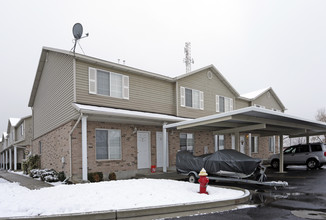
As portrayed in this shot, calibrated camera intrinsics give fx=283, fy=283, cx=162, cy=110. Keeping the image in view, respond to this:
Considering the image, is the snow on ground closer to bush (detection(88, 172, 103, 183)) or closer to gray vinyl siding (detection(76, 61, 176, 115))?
bush (detection(88, 172, 103, 183))

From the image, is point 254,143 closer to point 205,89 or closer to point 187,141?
point 205,89

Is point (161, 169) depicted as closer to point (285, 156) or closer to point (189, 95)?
point (189, 95)

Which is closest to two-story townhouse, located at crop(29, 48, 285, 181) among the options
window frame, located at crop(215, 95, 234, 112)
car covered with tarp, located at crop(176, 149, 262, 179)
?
window frame, located at crop(215, 95, 234, 112)

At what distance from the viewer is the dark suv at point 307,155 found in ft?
58.9

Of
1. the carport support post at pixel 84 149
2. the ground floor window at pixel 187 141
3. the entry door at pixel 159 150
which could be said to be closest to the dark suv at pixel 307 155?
Result: the ground floor window at pixel 187 141

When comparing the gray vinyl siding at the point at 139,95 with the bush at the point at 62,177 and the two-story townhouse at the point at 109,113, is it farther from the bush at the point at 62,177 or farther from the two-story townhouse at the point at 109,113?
the bush at the point at 62,177

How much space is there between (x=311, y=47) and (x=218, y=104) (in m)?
19.3

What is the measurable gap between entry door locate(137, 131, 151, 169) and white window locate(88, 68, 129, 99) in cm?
236

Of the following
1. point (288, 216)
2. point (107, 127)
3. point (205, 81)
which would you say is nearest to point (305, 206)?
point (288, 216)

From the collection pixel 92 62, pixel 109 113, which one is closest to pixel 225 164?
pixel 109 113

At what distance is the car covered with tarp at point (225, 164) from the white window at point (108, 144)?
3865mm

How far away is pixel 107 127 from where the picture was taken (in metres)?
14.4

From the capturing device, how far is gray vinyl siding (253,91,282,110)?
1066 inches

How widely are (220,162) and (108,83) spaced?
7.26 m
